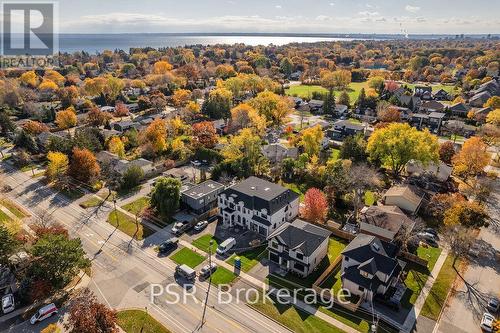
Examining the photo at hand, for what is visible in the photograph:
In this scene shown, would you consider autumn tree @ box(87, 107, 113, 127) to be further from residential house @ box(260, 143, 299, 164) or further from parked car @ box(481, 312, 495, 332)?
parked car @ box(481, 312, 495, 332)

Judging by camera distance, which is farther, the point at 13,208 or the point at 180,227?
the point at 13,208

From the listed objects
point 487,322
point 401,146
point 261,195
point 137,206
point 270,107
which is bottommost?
point 137,206

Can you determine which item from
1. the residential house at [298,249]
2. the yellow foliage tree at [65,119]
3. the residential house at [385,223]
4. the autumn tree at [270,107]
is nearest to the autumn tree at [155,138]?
the yellow foliage tree at [65,119]

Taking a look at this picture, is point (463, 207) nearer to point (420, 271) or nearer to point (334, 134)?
point (420, 271)

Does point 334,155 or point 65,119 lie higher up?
point 334,155

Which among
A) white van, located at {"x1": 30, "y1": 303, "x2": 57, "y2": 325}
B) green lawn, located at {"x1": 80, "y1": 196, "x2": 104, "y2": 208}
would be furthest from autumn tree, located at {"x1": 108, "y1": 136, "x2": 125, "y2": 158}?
Answer: white van, located at {"x1": 30, "y1": 303, "x2": 57, "y2": 325}

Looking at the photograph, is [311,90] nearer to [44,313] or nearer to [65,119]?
[65,119]

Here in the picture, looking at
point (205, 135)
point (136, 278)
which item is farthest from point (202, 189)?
point (205, 135)

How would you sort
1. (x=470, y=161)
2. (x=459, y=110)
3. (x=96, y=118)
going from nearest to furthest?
(x=470, y=161), (x=96, y=118), (x=459, y=110)
